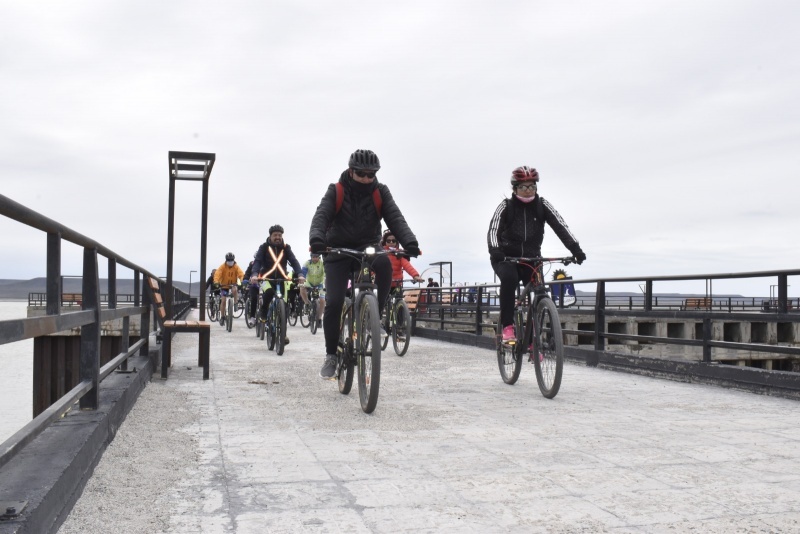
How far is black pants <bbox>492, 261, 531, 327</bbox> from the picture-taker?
7.19 m

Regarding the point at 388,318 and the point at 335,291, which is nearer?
the point at 335,291

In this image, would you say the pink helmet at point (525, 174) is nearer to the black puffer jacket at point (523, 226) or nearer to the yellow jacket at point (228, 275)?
the black puffer jacket at point (523, 226)

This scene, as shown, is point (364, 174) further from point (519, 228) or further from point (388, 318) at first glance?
point (388, 318)

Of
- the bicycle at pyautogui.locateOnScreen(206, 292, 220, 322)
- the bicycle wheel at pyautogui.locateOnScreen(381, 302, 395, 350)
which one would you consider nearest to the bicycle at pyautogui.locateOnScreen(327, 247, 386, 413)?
the bicycle wheel at pyautogui.locateOnScreen(381, 302, 395, 350)

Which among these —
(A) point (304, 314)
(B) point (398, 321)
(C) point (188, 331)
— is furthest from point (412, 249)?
(A) point (304, 314)

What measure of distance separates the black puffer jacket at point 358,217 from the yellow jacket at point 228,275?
13.9 m

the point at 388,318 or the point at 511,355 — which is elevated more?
the point at 388,318

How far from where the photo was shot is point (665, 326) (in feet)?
124

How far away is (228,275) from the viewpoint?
67.3 ft

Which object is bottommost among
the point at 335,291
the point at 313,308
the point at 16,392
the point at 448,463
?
the point at 16,392

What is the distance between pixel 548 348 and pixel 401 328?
16.3 feet

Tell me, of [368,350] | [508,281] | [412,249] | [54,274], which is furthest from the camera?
[508,281]

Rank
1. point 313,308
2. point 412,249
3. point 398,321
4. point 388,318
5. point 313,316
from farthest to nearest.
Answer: point 313,316
point 313,308
point 388,318
point 398,321
point 412,249

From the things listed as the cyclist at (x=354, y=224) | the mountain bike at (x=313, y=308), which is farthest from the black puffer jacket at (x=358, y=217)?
the mountain bike at (x=313, y=308)
